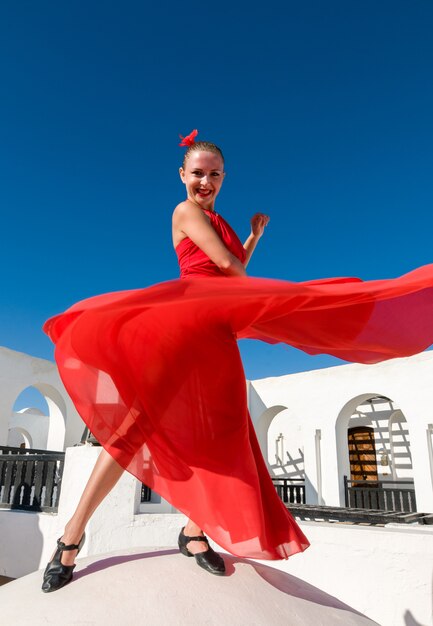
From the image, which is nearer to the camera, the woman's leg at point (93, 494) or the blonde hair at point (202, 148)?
the woman's leg at point (93, 494)

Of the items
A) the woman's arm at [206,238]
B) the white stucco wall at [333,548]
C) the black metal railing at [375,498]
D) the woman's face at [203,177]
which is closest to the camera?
the woman's arm at [206,238]

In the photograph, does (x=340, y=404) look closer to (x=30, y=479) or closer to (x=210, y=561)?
(x=30, y=479)

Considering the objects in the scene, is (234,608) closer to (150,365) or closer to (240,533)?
(240,533)

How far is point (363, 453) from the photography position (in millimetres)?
15305

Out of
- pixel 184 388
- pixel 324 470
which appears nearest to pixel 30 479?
pixel 184 388

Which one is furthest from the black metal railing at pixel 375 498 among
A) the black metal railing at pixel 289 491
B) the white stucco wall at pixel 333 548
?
the white stucco wall at pixel 333 548

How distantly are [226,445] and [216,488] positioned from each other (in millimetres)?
145

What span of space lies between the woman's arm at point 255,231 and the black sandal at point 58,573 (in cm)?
142

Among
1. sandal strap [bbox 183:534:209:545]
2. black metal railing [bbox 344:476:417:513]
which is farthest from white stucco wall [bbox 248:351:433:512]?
sandal strap [bbox 183:534:209:545]

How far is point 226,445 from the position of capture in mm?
1624

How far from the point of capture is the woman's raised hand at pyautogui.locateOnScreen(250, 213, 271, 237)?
2314 millimetres

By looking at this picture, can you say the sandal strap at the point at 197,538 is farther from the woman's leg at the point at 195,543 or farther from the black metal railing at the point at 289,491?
the black metal railing at the point at 289,491

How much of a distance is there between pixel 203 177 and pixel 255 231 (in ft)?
1.37

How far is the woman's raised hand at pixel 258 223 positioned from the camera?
2.31 meters
